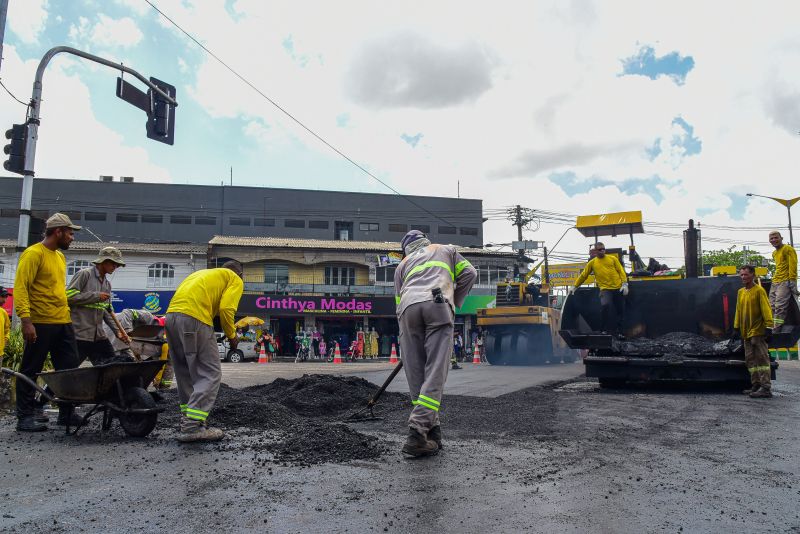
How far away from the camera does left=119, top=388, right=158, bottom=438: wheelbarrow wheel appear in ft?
15.6

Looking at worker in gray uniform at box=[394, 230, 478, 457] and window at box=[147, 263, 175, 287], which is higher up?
window at box=[147, 263, 175, 287]

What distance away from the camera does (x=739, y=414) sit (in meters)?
6.23

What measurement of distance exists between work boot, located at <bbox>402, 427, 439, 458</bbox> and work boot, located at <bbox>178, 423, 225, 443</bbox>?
4.85 feet

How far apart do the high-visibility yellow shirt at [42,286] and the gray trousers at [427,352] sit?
311 centimetres

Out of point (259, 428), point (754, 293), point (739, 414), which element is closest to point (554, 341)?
point (754, 293)

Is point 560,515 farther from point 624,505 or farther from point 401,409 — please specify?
point 401,409

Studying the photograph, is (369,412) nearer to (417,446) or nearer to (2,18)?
(417,446)

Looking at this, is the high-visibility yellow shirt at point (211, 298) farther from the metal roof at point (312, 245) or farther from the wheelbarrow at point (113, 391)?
the metal roof at point (312, 245)

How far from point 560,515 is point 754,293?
658 cm

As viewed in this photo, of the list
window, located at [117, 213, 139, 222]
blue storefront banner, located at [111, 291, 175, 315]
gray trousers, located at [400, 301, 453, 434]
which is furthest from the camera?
window, located at [117, 213, 139, 222]

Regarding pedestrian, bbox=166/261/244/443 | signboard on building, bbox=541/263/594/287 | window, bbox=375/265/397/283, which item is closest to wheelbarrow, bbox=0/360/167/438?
pedestrian, bbox=166/261/244/443

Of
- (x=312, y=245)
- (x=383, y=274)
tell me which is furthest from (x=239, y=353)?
(x=383, y=274)

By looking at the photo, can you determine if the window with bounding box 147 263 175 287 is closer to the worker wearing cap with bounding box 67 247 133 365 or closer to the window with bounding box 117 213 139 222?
the window with bounding box 117 213 139 222

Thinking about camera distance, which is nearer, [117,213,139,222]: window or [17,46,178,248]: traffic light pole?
[17,46,178,248]: traffic light pole
